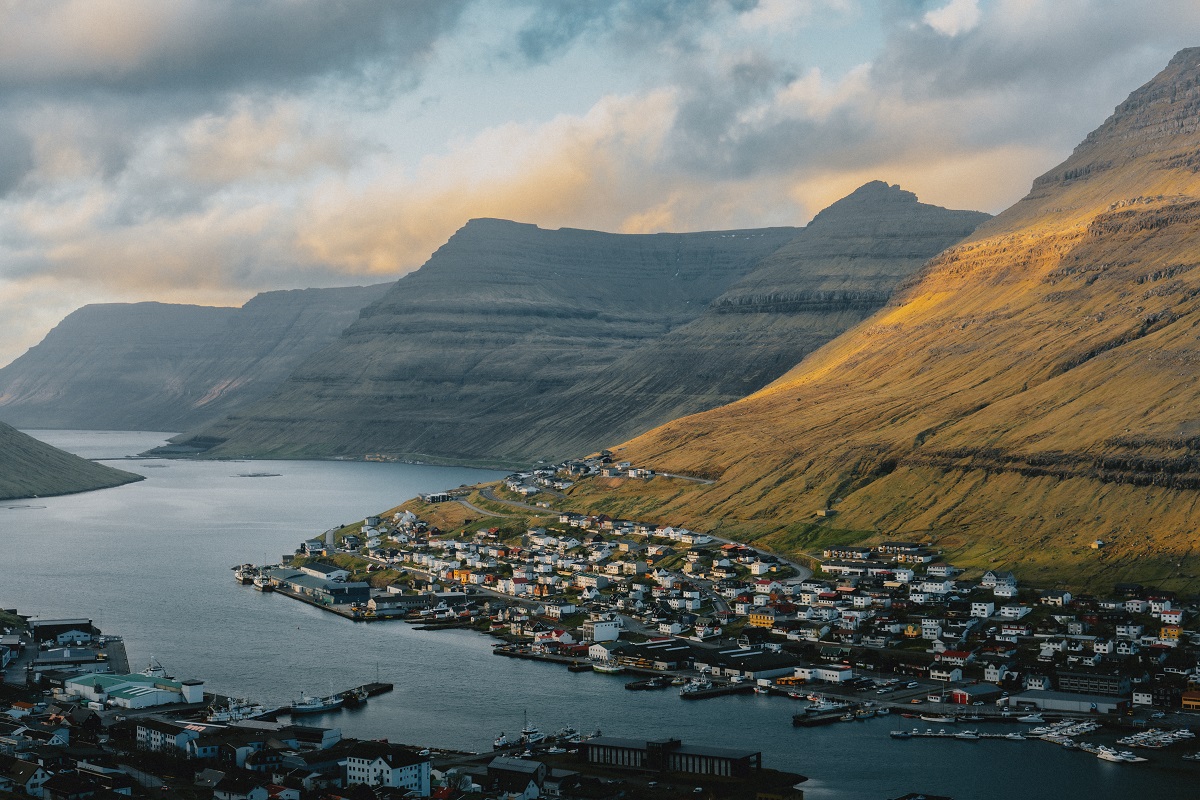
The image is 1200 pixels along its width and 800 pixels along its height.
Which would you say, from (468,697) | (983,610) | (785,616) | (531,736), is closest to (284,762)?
(531,736)

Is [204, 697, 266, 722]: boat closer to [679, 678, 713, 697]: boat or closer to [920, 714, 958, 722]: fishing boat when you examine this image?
[679, 678, 713, 697]: boat

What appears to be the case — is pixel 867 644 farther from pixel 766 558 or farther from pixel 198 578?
pixel 198 578

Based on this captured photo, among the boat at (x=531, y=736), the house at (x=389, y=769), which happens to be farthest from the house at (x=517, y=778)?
the boat at (x=531, y=736)

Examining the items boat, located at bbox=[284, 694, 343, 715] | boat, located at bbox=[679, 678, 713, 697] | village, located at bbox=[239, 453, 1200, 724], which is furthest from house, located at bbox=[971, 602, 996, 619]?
Result: boat, located at bbox=[284, 694, 343, 715]

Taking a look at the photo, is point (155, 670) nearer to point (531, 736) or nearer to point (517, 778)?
point (531, 736)

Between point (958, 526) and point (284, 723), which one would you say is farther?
point (958, 526)

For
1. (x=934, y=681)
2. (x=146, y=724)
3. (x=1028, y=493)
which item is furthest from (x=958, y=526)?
(x=146, y=724)

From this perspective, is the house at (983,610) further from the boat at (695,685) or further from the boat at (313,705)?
the boat at (313,705)
